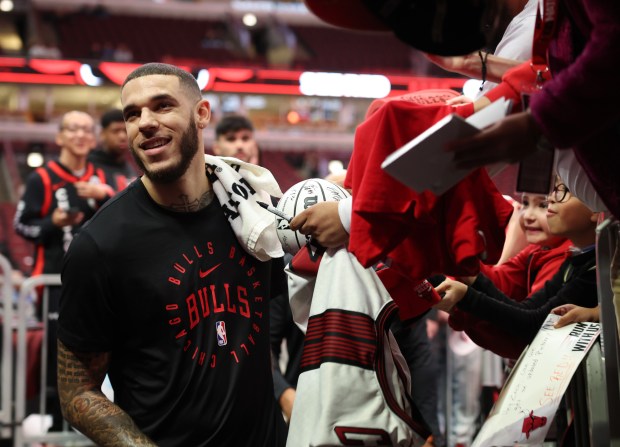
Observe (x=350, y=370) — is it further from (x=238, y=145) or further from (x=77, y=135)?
(x=77, y=135)

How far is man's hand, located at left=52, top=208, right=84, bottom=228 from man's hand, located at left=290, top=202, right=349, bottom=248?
4.11m

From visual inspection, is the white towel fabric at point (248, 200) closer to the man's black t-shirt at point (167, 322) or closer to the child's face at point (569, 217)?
the man's black t-shirt at point (167, 322)

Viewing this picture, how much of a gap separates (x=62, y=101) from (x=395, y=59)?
9.97 metres

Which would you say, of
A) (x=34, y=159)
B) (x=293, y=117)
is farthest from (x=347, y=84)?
(x=34, y=159)

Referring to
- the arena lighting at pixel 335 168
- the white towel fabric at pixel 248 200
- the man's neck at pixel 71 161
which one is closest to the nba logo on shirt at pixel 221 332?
the white towel fabric at pixel 248 200

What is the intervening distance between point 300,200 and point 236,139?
126 inches

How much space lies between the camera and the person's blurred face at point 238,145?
5840 millimetres

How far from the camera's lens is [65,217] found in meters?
6.36

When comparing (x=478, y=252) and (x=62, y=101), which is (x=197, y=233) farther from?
(x=62, y=101)

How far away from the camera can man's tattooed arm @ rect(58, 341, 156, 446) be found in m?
2.81

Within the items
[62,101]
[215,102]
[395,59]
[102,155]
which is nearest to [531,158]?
[102,155]

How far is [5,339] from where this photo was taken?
6.05 m

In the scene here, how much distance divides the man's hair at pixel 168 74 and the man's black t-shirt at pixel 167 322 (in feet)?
1.30

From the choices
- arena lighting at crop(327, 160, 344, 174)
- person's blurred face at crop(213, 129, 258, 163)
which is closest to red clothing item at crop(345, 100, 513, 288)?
arena lighting at crop(327, 160, 344, 174)
